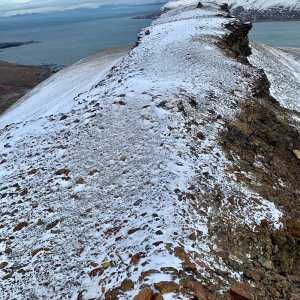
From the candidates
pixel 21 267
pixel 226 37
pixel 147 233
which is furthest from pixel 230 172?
pixel 226 37

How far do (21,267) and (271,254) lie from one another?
507 centimetres

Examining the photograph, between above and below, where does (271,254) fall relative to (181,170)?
below

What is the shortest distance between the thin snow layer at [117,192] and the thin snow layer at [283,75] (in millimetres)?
11487

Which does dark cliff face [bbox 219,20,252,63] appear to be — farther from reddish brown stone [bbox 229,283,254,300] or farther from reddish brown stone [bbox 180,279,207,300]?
reddish brown stone [bbox 180,279,207,300]

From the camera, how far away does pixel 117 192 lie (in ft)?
26.9

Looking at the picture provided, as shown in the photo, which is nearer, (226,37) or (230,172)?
(230,172)

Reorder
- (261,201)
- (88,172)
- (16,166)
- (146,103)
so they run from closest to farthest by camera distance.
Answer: (261,201) → (88,172) → (16,166) → (146,103)

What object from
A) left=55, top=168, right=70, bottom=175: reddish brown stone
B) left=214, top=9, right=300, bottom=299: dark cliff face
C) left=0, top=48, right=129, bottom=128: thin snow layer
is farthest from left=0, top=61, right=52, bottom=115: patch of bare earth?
left=55, top=168, right=70, bottom=175: reddish brown stone

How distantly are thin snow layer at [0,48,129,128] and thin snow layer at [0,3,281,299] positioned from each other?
28.0 feet

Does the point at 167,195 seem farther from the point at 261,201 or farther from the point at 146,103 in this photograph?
the point at 146,103

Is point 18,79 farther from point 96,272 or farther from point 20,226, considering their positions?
point 96,272

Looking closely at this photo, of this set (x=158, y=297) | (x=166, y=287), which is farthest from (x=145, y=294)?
(x=166, y=287)

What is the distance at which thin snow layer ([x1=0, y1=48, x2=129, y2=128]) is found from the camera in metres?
24.2

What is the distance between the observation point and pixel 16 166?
1018cm
